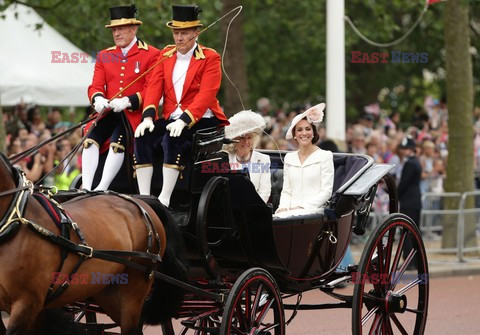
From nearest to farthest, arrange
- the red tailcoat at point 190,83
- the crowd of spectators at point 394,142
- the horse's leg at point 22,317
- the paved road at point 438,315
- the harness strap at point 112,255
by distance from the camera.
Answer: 1. the horse's leg at point 22,317
2. the harness strap at point 112,255
3. the red tailcoat at point 190,83
4. the paved road at point 438,315
5. the crowd of spectators at point 394,142

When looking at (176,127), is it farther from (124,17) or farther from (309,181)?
(309,181)

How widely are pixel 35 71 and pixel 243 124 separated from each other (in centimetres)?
887

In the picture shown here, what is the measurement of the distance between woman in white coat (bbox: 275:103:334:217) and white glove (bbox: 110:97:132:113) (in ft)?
4.56

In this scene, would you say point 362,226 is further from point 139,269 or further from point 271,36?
point 271,36

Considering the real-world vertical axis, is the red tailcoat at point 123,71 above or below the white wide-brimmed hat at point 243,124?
above

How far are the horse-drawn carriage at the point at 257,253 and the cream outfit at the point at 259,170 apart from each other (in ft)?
1.78

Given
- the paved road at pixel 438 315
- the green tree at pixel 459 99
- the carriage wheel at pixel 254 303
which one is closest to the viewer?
the carriage wheel at pixel 254 303

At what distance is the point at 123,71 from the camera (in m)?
7.92

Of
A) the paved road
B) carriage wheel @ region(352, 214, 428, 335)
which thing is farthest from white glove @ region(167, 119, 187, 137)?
the paved road

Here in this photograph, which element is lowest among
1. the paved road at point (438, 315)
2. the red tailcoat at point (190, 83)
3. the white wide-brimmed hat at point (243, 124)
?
the paved road at point (438, 315)

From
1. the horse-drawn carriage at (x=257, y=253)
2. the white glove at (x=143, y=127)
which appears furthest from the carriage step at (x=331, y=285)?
the white glove at (x=143, y=127)

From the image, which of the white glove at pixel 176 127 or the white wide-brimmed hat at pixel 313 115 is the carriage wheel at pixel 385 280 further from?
the white glove at pixel 176 127

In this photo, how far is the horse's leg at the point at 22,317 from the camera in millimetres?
5961

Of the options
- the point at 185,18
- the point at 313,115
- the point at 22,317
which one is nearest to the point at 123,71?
the point at 185,18
